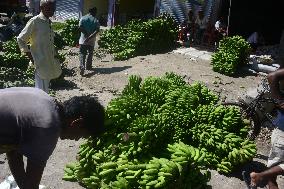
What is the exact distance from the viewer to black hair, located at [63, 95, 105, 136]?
318cm

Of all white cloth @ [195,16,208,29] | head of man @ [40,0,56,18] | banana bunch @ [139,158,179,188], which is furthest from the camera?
white cloth @ [195,16,208,29]

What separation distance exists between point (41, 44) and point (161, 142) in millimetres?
2879

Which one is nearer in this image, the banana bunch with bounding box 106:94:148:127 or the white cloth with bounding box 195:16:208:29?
the banana bunch with bounding box 106:94:148:127

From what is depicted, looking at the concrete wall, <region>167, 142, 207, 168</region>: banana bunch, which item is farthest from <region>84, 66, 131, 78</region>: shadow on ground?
the concrete wall

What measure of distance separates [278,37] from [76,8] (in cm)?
1035

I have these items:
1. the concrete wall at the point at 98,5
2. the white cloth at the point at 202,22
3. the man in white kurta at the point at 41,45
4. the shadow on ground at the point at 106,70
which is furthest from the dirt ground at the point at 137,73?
the concrete wall at the point at 98,5

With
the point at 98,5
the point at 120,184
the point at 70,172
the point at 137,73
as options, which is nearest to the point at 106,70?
the point at 137,73

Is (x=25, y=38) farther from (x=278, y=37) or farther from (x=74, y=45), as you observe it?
(x=278, y=37)

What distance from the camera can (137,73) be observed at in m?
11.4

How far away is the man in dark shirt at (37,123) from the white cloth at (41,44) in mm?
3360

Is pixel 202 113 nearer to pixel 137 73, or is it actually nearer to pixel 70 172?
pixel 70 172

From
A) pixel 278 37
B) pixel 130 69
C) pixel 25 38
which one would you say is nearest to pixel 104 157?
pixel 25 38

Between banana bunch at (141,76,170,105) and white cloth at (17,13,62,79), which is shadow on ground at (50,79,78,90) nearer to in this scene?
white cloth at (17,13,62,79)

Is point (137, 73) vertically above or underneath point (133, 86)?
underneath
